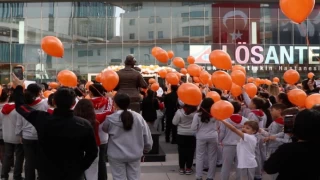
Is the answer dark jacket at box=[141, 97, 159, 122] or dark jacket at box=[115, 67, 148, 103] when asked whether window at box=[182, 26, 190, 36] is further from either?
dark jacket at box=[115, 67, 148, 103]

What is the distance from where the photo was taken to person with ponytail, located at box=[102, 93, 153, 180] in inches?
214

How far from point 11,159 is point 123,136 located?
3179 mm

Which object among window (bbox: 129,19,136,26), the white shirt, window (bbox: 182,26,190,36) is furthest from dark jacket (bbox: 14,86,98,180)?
window (bbox: 182,26,190,36)

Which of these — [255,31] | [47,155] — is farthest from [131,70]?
[255,31]

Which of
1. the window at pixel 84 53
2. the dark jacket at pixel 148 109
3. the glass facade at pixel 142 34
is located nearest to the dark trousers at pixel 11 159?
the dark jacket at pixel 148 109

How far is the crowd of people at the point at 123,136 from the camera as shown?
124 inches

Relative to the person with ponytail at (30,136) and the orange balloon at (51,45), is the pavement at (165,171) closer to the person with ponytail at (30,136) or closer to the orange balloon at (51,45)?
the person with ponytail at (30,136)

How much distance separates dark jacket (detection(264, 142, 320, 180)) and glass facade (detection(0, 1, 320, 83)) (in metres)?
26.9

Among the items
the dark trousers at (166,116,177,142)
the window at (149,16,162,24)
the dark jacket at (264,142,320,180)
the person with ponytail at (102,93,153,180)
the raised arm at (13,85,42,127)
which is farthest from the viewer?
the window at (149,16,162,24)

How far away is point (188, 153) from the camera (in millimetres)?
8438

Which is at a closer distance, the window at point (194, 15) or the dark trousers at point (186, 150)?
the dark trousers at point (186, 150)

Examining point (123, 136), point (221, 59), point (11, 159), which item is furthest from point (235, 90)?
point (11, 159)

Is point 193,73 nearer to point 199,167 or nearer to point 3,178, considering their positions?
point 199,167

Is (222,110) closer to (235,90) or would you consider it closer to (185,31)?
(235,90)
